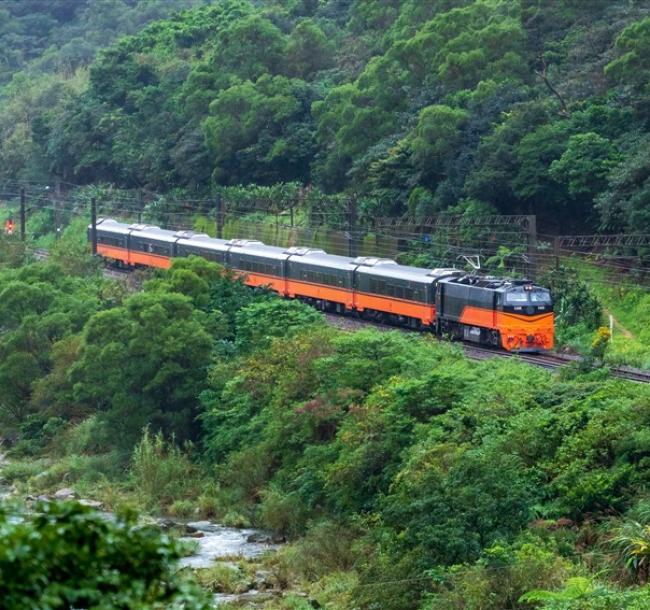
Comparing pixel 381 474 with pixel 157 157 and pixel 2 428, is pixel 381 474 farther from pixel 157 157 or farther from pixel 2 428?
pixel 157 157

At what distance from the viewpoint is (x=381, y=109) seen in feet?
195

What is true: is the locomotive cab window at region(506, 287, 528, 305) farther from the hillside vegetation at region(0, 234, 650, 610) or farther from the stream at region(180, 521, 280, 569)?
the stream at region(180, 521, 280, 569)

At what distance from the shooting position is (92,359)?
37000 millimetres

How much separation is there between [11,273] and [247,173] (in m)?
21.3

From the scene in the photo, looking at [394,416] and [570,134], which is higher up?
[570,134]

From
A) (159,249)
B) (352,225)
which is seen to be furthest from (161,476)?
(159,249)

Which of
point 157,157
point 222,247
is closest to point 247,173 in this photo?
point 157,157

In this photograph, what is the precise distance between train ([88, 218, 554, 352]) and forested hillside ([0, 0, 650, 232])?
6.35m

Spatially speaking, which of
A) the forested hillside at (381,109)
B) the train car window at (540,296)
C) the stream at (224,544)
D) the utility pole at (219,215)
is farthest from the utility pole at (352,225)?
the stream at (224,544)

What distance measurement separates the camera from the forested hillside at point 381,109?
1891 inches

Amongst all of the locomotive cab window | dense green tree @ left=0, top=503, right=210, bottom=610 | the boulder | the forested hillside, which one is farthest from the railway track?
dense green tree @ left=0, top=503, right=210, bottom=610

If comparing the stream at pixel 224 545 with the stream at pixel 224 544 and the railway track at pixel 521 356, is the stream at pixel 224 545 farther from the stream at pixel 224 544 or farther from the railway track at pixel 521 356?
the railway track at pixel 521 356

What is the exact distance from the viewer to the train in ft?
Result: 122

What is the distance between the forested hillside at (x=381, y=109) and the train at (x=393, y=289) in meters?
6.35
